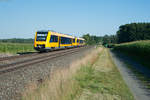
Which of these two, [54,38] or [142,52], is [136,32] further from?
[54,38]

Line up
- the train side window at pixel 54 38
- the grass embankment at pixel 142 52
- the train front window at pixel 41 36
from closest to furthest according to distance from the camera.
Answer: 1. the grass embankment at pixel 142 52
2. the train front window at pixel 41 36
3. the train side window at pixel 54 38

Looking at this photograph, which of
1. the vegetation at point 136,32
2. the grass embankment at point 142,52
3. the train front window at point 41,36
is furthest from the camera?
the vegetation at point 136,32

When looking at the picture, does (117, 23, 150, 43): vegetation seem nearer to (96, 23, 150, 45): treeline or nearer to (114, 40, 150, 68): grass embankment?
(96, 23, 150, 45): treeline

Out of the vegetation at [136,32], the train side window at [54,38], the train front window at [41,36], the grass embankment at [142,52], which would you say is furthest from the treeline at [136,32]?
the train front window at [41,36]

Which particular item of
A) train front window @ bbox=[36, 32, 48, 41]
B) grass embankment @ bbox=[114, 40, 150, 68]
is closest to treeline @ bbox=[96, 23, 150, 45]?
grass embankment @ bbox=[114, 40, 150, 68]

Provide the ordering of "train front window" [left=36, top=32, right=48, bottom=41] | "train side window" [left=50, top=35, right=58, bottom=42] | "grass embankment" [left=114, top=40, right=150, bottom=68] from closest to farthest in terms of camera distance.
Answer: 1. "grass embankment" [left=114, top=40, right=150, bottom=68]
2. "train front window" [left=36, top=32, right=48, bottom=41]
3. "train side window" [left=50, top=35, right=58, bottom=42]

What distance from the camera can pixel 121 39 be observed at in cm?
10344

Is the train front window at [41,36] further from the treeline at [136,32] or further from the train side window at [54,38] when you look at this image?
the treeline at [136,32]

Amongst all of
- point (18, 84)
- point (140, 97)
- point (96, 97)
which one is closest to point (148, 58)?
point (140, 97)

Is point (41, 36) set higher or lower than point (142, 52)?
higher

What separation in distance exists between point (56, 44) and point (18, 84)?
63.9ft

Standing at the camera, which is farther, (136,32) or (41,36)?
(136,32)

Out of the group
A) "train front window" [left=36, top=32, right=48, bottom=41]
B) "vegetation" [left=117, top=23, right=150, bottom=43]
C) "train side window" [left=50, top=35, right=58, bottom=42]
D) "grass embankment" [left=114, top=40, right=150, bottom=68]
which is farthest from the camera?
"vegetation" [left=117, top=23, right=150, bottom=43]

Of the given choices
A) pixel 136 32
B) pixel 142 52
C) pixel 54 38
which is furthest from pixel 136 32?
pixel 54 38
